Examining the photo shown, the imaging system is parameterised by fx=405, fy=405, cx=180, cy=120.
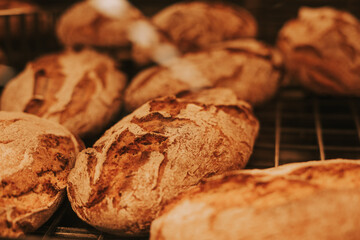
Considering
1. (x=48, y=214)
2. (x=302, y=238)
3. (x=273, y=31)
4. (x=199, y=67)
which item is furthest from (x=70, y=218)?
(x=273, y=31)

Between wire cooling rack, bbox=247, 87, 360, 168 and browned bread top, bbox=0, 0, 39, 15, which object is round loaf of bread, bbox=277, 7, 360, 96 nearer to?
wire cooling rack, bbox=247, 87, 360, 168

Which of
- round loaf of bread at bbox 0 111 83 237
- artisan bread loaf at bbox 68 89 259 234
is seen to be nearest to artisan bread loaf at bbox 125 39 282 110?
artisan bread loaf at bbox 68 89 259 234

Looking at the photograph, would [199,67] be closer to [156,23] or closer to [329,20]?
[156,23]

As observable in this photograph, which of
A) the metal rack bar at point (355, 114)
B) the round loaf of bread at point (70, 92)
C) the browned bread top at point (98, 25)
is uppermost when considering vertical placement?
the browned bread top at point (98, 25)

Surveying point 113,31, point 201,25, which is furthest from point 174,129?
point 113,31

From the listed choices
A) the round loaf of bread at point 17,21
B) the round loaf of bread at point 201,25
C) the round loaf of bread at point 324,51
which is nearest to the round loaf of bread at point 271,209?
the round loaf of bread at point 324,51

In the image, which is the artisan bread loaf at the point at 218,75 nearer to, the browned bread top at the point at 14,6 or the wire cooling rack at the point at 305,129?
the wire cooling rack at the point at 305,129
